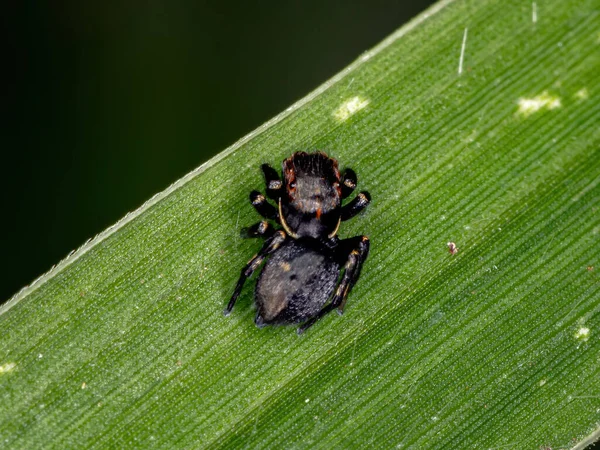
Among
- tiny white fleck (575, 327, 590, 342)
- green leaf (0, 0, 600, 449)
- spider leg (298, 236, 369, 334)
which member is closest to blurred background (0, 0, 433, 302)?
green leaf (0, 0, 600, 449)

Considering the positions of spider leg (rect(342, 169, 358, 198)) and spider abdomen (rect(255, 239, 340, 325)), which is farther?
spider leg (rect(342, 169, 358, 198))

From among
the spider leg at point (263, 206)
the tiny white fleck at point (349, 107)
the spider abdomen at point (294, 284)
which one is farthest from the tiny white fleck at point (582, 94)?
the spider leg at point (263, 206)

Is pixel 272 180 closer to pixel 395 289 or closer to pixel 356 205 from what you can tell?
pixel 356 205

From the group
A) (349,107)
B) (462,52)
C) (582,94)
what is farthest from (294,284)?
(582,94)

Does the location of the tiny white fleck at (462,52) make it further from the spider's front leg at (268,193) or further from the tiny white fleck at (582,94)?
the spider's front leg at (268,193)

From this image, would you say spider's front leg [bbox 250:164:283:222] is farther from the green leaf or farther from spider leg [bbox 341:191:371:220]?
spider leg [bbox 341:191:371:220]

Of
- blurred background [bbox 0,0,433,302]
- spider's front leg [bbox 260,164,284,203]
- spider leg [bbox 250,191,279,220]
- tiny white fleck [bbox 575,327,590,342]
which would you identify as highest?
blurred background [bbox 0,0,433,302]
